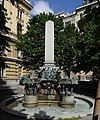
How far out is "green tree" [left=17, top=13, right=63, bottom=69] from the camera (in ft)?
140

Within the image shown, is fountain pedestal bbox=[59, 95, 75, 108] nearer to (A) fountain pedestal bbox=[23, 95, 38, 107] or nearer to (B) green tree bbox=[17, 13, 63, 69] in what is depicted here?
(A) fountain pedestal bbox=[23, 95, 38, 107]

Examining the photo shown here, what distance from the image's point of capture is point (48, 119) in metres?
13.8

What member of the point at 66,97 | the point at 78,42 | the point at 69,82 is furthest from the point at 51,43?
the point at 78,42

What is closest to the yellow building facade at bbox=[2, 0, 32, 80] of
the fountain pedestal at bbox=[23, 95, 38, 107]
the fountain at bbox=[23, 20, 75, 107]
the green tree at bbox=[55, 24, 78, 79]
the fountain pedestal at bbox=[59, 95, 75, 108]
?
the green tree at bbox=[55, 24, 78, 79]

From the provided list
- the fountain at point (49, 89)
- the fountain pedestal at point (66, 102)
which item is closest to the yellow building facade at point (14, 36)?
the fountain at point (49, 89)

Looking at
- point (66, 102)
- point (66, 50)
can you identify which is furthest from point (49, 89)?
point (66, 50)

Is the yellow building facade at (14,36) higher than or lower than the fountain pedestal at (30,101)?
higher

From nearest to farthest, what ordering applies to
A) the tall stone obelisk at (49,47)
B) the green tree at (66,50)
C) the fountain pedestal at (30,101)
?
the fountain pedestal at (30,101), the tall stone obelisk at (49,47), the green tree at (66,50)

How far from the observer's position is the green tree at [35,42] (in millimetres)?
42534

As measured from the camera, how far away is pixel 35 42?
4394 cm

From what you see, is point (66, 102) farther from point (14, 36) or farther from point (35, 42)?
point (14, 36)

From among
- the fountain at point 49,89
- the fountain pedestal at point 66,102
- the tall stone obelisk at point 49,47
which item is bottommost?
the fountain pedestal at point 66,102

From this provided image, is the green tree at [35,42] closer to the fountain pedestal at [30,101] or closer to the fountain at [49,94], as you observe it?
the fountain at [49,94]

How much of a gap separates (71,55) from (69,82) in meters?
24.2
